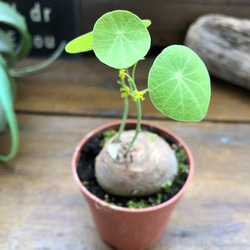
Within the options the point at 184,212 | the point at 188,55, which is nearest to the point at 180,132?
the point at 184,212

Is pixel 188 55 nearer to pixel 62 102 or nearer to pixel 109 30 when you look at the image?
pixel 109 30

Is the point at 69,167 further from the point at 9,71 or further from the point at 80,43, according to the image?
the point at 80,43

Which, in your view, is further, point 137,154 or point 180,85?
point 137,154

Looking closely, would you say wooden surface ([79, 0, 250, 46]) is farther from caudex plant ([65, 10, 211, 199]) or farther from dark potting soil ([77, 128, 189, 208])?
caudex plant ([65, 10, 211, 199])

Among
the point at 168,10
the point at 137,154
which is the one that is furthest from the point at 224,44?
the point at 137,154

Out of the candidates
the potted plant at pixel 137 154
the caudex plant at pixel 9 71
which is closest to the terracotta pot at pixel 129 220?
the potted plant at pixel 137 154
